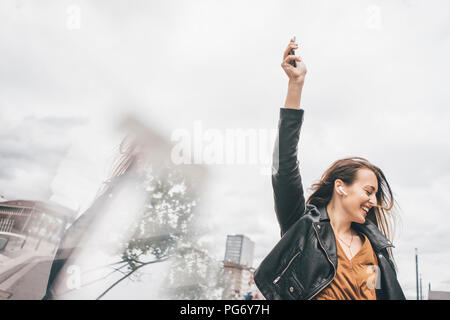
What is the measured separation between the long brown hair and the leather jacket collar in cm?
7

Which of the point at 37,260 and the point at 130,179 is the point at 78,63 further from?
the point at 37,260

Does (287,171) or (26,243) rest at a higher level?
(287,171)

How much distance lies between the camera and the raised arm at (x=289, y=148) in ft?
3.09

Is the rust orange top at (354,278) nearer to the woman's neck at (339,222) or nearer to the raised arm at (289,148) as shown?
the woman's neck at (339,222)

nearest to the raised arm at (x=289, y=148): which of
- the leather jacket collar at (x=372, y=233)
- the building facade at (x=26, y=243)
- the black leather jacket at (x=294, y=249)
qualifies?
the black leather jacket at (x=294, y=249)

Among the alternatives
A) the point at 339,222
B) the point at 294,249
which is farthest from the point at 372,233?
the point at 294,249

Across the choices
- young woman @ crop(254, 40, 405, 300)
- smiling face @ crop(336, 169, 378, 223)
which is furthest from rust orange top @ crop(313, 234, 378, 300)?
smiling face @ crop(336, 169, 378, 223)

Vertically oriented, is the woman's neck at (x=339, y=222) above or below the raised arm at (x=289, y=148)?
below

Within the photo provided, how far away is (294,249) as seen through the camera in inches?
39.4

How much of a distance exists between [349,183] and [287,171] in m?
0.38

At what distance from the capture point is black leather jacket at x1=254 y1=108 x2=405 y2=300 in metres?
0.94

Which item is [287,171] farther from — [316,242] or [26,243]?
[26,243]

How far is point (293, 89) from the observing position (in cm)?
94

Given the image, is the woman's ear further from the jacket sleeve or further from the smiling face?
the jacket sleeve
